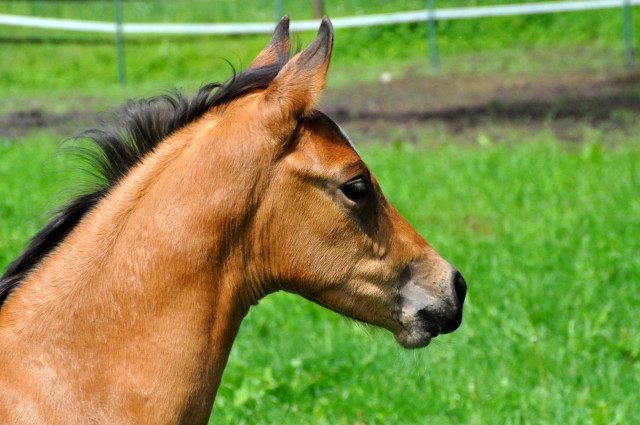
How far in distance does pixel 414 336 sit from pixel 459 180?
550 centimetres

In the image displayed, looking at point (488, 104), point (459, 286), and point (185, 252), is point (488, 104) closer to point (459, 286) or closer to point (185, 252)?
point (459, 286)

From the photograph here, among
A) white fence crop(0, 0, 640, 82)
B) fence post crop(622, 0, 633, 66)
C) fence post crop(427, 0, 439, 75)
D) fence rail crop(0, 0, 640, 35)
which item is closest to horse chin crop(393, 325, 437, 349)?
white fence crop(0, 0, 640, 82)

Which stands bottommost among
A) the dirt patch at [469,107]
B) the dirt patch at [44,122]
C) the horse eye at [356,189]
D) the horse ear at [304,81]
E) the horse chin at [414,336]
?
the dirt patch at [44,122]

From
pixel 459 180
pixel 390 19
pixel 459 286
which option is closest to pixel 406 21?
pixel 390 19

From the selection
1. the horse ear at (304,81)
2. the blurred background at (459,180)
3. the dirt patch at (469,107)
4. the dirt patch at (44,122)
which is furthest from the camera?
the dirt patch at (469,107)

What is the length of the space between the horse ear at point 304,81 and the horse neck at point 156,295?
0.63 feet

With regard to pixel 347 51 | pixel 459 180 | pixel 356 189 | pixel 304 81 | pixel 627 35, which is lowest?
pixel 459 180

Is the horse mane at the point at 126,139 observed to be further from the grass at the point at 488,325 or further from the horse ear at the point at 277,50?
the grass at the point at 488,325

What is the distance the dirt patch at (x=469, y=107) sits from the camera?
10.4m

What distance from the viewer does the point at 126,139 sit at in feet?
8.89

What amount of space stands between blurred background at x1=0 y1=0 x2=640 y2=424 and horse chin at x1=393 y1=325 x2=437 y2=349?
0.85 ft

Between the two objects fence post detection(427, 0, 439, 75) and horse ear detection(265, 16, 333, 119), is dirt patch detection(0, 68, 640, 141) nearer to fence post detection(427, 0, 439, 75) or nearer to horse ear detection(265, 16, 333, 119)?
fence post detection(427, 0, 439, 75)

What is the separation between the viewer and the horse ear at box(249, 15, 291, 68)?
2.87 m

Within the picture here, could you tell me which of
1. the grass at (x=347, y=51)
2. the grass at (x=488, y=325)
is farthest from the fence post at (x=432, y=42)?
the grass at (x=488, y=325)
